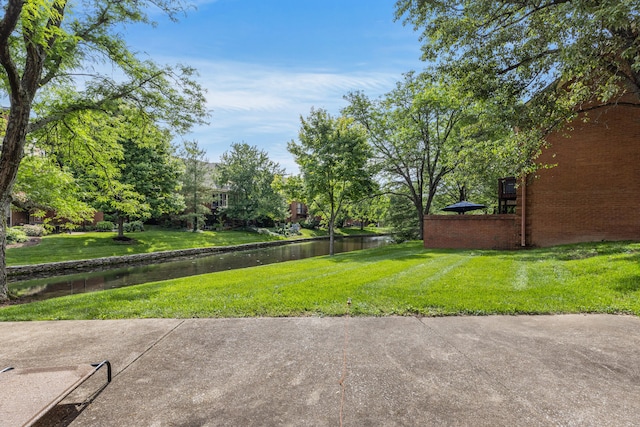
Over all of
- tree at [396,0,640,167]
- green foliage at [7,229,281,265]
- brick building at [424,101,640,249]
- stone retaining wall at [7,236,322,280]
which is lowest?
stone retaining wall at [7,236,322,280]

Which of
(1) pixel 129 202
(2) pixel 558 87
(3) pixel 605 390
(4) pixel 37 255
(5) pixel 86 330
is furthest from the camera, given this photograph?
(4) pixel 37 255

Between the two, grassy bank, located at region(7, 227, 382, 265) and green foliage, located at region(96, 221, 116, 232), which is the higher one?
green foliage, located at region(96, 221, 116, 232)

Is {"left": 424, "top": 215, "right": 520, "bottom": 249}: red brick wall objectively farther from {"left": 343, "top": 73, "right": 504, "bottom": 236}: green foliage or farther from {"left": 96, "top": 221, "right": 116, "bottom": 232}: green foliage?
{"left": 96, "top": 221, "right": 116, "bottom": 232}: green foliage

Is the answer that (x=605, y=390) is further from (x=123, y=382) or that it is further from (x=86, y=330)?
(x=86, y=330)

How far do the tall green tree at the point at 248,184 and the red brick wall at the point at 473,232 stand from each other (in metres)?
24.0

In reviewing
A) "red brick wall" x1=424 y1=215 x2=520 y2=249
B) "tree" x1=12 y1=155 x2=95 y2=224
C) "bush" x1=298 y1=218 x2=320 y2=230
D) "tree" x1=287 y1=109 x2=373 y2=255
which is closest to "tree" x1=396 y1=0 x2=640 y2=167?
"red brick wall" x1=424 y1=215 x2=520 y2=249

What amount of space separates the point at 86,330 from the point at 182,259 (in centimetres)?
1658

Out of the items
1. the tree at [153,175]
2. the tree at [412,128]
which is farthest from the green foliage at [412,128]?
the tree at [153,175]

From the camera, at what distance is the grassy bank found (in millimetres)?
16094

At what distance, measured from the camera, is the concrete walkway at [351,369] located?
2.34 m

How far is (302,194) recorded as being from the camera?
19375 millimetres

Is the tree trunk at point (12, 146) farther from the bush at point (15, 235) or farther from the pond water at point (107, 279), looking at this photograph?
the bush at point (15, 235)

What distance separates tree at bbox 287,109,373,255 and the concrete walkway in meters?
13.8

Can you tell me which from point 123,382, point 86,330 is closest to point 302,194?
point 86,330
